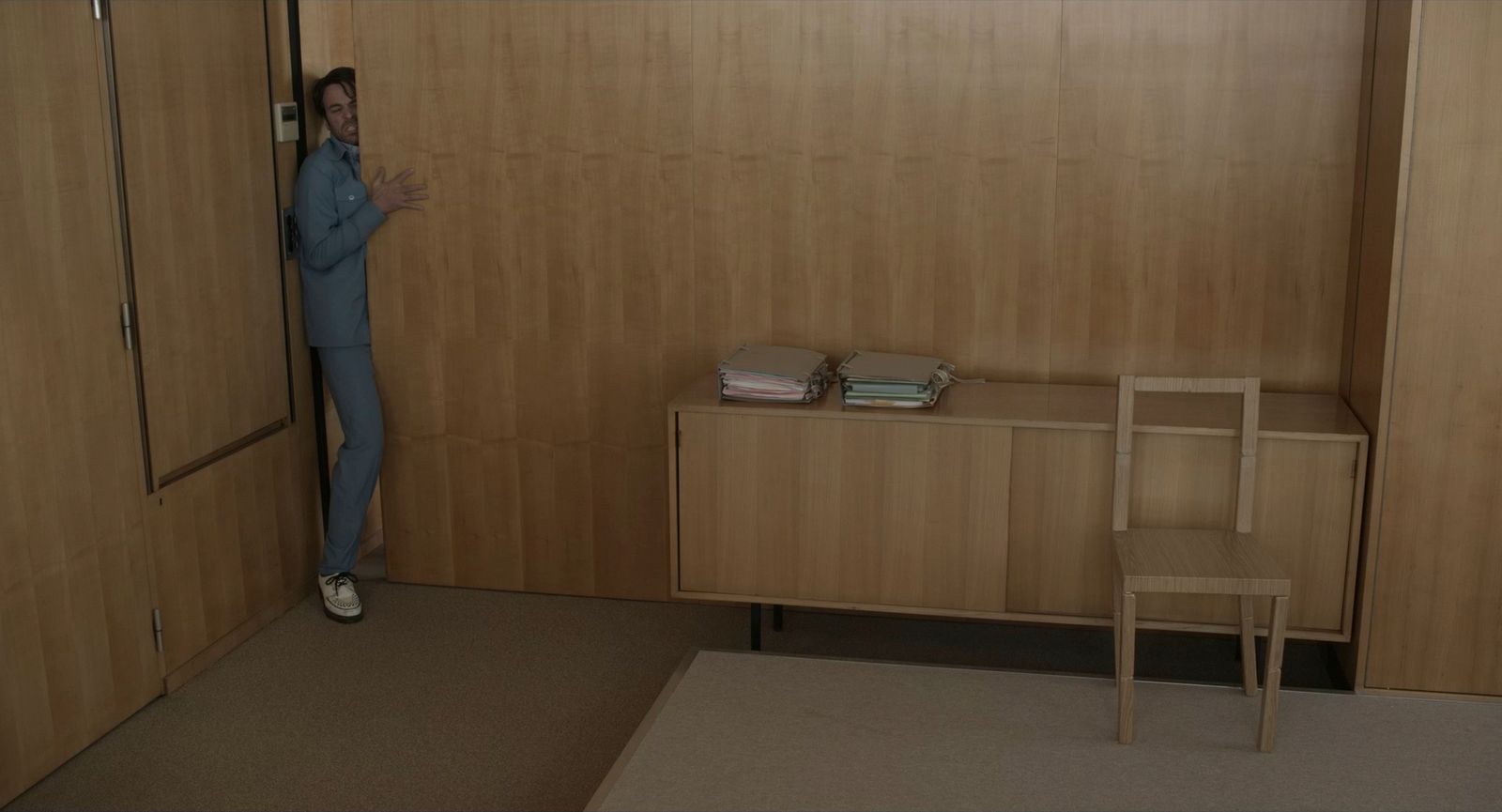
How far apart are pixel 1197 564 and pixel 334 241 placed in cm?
274

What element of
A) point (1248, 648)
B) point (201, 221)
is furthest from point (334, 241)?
point (1248, 648)

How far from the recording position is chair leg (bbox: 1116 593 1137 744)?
121 inches

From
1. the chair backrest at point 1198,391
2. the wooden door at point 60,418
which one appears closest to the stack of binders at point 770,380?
the chair backrest at point 1198,391

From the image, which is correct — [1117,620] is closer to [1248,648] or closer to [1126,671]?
[1126,671]

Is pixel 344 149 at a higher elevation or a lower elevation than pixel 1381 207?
higher

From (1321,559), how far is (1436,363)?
1.87 ft

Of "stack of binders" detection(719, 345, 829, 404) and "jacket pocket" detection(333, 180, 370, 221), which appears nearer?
"stack of binders" detection(719, 345, 829, 404)

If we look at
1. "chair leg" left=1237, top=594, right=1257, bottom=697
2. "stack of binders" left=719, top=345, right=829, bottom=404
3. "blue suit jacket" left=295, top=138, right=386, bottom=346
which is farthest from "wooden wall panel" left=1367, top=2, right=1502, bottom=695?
"blue suit jacket" left=295, top=138, right=386, bottom=346

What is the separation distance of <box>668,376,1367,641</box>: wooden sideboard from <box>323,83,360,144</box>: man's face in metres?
1.50

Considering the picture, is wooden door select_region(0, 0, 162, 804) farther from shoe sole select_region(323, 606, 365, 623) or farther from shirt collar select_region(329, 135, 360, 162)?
shirt collar select_region(329, 135, 360, 162)

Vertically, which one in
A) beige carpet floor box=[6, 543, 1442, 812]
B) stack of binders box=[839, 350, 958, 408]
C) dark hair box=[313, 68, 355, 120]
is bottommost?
beige carpet floor box=[6, 543, 1442, 812]

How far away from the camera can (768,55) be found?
4023 mm

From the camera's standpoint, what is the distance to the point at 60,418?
3.29 meters

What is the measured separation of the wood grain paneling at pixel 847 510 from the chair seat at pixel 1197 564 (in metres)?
0.42
